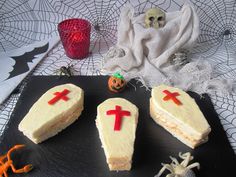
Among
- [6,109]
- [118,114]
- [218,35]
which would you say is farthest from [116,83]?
[218,35]

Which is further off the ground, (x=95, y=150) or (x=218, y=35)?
(x=218, y=35)

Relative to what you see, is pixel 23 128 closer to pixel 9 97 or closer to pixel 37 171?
pixel 37 171

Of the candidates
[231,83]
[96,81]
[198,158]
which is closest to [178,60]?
[231,83]

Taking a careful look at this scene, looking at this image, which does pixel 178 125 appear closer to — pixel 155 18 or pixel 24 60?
pixel 155 18

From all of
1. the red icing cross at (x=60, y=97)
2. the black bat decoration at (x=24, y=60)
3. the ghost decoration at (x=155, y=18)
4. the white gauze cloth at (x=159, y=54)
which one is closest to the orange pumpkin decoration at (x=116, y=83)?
the white gauze cloth at (x=159, y=54)

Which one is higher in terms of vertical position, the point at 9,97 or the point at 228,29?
the point at 228,29

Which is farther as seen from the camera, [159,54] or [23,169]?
[159,54]
